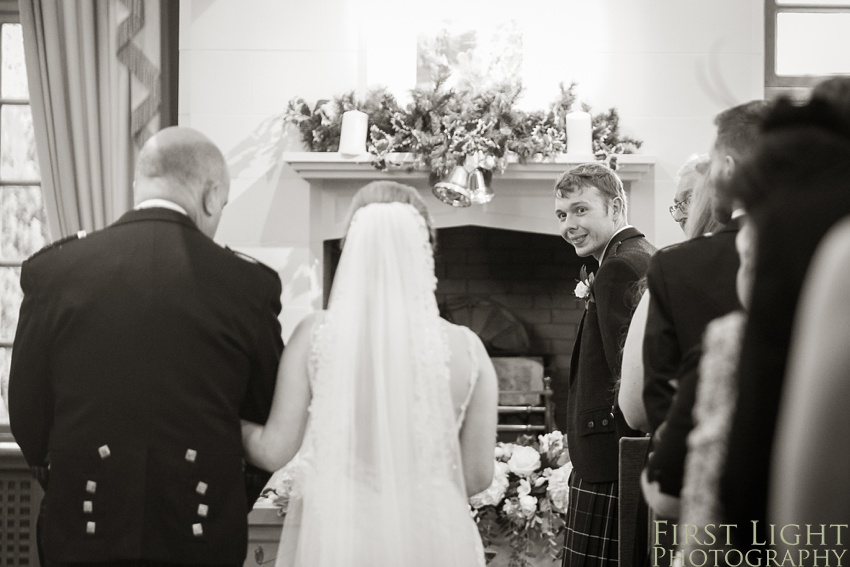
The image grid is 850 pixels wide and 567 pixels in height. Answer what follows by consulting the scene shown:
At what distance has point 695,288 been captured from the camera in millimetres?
1813

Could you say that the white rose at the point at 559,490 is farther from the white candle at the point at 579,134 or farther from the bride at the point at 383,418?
the white candle at the point at 579,134

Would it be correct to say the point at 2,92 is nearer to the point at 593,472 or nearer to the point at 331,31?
the point at 331,31

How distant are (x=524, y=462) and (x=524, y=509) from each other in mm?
189

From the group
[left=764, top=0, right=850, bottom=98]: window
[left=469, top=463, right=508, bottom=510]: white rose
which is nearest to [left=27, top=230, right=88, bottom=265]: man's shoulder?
[left=469, top=463, right=508, bottom=510]: white rose

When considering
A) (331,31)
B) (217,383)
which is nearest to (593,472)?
(217,383)

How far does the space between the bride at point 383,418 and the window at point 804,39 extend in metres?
3.33

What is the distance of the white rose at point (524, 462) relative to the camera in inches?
→ 133

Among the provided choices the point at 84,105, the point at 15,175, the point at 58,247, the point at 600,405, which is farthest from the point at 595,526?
the point at 15,175

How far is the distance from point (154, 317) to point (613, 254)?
141 cm

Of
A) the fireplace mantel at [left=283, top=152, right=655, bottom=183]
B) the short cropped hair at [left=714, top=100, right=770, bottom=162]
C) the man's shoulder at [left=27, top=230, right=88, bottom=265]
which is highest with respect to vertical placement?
the fireplace mantel at [left=283, top=152, right=655, bottom=183]

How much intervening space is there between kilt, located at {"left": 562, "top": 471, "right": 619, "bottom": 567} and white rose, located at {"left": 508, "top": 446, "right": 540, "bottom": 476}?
591mm

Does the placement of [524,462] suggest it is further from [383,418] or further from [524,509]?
[383,418]

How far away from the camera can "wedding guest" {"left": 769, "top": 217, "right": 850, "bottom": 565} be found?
0.83 m

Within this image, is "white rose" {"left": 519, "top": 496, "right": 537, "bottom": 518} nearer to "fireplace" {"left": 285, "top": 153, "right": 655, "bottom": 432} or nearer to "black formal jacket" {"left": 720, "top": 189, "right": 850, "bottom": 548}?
"fireplace" {"left": 285, "top": 153, "right": 655, "bottom": 432}
